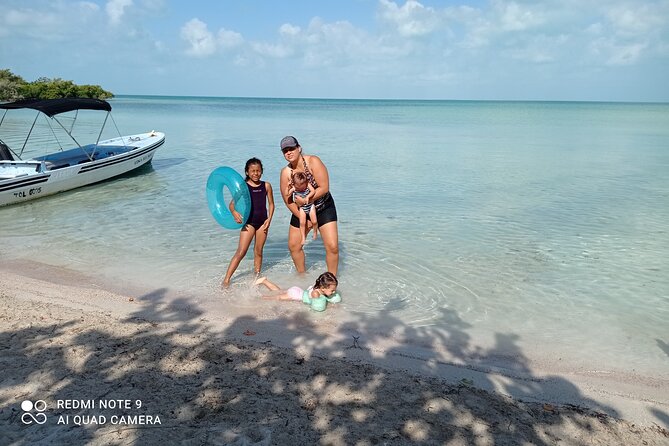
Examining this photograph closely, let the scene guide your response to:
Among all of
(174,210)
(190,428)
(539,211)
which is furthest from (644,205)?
(190,428)

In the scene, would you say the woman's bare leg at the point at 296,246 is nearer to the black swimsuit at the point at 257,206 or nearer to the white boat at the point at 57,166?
the black swimsuit at the point at 257,206

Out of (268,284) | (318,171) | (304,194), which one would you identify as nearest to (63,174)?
(268,284)

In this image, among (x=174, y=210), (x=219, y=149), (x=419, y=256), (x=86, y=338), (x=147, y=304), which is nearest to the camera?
(x=86, y=338)

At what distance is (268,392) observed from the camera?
372cm

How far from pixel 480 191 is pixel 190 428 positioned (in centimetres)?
1065

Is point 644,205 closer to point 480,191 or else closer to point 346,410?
→ point 480,191

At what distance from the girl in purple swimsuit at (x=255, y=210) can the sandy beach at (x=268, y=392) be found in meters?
1.18

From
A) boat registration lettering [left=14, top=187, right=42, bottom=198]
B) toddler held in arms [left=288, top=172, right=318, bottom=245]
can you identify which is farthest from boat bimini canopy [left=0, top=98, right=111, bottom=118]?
toddler held in arms [left=288, top=172, right=318, bottom=245]

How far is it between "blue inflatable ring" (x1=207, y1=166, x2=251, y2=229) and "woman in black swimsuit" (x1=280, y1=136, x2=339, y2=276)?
48 cm

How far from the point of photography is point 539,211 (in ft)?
34.4

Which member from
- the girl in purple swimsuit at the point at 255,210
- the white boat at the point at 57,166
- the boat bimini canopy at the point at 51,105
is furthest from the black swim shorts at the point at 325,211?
the boat bimini canopy at the point at 51,105

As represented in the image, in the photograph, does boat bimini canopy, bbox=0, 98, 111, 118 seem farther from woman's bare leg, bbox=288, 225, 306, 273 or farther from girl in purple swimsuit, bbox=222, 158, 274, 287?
woman's bare leg, bbox=288, 225, 306, 273

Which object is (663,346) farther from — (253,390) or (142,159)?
(142,159)

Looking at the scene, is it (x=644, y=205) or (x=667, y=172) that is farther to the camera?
(x=667, y=172)
